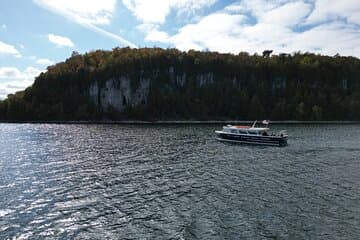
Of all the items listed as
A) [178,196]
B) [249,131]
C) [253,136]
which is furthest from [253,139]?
[178,196]

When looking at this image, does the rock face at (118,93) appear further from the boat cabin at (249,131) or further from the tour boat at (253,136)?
the tour boat at (253,136)

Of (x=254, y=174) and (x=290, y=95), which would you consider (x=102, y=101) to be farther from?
(x=254, y=174)

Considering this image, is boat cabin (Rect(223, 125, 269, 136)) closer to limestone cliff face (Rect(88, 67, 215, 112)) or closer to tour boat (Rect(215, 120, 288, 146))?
tour boat (Rect(215, 120, 288, 146))

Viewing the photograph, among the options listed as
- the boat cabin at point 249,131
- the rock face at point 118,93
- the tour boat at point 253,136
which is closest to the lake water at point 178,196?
the tour boat at point 253,136

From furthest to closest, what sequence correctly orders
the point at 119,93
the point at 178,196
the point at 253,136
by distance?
the point at 119,93 → the point at 253,136 → the point at 178,196

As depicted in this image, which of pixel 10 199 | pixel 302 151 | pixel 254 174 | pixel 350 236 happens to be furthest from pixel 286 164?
pixel 10 199

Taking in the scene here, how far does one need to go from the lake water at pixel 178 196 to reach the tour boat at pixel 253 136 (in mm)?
14659

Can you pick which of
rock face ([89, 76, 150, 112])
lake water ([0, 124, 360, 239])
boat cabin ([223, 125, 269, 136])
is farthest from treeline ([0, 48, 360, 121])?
lake water ([0, 124, 360, 239])

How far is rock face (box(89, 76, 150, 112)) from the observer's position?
19150 cm

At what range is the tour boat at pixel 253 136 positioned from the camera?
66.6 metres

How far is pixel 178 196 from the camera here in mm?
29297

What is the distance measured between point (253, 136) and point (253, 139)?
25.7 inches

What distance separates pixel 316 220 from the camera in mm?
23484

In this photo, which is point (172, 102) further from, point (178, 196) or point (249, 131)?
point (178, 196)
